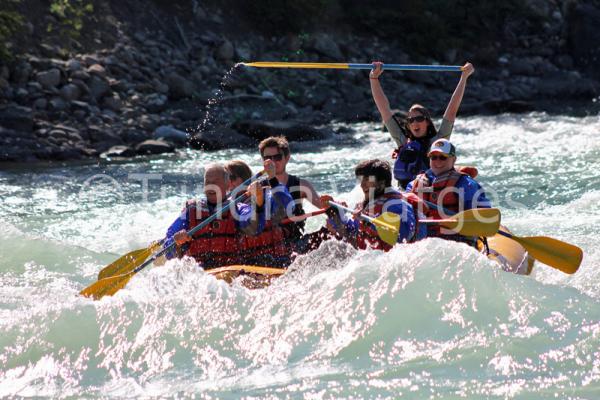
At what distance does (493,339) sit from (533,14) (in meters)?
16.1

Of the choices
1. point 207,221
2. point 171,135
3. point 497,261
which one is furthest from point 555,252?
point 171,135

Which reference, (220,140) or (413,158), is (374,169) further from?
(220,140)

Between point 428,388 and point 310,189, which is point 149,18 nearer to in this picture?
point 310,189

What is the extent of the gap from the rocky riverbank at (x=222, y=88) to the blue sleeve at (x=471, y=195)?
7.01 m

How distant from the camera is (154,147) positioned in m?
12.4

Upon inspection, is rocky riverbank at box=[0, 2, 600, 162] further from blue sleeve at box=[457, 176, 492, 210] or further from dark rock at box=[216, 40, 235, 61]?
blue sleeve at box=[457, 176, 492, 210]

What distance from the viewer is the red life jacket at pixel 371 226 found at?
566 centimetres

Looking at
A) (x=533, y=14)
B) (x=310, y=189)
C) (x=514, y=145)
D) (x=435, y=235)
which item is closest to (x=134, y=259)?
(x=310, y=189)

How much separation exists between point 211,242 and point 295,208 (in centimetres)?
55

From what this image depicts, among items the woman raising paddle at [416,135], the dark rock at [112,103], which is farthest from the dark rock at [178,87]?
the woman raising paddle at [416,135]

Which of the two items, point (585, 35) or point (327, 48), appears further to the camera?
point (585, 35)

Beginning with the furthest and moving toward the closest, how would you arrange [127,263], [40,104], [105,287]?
[40,104] → [127,263] → [105,287]

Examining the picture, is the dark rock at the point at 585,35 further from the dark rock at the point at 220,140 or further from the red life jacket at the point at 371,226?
the red life jacket at the point at 371,226

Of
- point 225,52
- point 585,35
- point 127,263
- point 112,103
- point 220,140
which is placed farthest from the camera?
point 585,35
